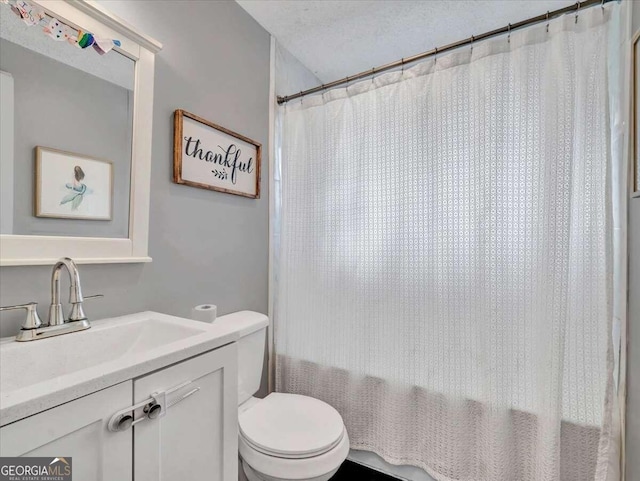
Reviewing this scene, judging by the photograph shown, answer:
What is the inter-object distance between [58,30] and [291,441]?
163 cm

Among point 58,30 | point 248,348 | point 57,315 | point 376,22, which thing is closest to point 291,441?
point 248,348

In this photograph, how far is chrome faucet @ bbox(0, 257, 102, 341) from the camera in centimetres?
85

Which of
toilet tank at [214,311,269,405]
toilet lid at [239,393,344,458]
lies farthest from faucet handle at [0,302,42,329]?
toilet lid at [239,393,344,458]

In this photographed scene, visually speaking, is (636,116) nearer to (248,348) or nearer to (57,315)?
(248,348)

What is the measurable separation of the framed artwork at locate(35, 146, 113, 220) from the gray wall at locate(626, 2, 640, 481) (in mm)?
1796

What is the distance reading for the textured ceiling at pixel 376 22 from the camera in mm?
1575

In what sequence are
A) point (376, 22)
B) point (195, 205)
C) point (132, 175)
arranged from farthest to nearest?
1. point (376, 22)
2. point (195, 205)
3. point (132, 175)

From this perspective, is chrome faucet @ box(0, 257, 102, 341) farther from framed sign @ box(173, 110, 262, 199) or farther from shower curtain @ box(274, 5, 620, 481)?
shower curtain @ box(274, 5, 620, 481)

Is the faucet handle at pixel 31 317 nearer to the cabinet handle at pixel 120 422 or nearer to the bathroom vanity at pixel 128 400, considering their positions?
the bathroom vanity at pixel 128 400

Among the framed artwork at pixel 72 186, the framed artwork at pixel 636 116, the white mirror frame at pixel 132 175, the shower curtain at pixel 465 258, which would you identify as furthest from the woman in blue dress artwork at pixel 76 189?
the framed artwork at pixel 636 116

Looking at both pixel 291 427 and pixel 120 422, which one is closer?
pixel 120 422

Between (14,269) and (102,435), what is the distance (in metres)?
0.60

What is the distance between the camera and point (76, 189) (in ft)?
3.36

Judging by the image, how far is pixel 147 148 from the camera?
3.93 ft
